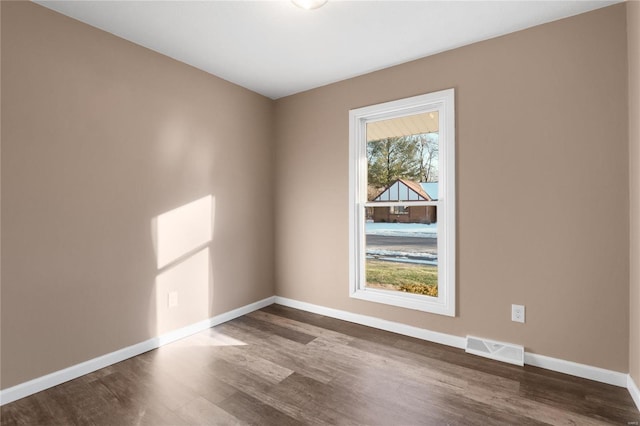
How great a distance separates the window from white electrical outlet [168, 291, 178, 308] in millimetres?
1707

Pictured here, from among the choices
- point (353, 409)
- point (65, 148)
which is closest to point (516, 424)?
point (353, 409)

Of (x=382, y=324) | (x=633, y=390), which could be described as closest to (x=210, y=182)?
(x=382, y=324)

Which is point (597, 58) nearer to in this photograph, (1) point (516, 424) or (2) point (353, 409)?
(1) point (516, 424)

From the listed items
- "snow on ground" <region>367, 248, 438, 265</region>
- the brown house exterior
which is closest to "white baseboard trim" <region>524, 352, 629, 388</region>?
"snow on ground" <region>367, 248, 438, 265</region>

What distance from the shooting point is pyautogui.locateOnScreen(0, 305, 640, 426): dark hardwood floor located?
1847mm

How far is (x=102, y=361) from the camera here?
2412 mm

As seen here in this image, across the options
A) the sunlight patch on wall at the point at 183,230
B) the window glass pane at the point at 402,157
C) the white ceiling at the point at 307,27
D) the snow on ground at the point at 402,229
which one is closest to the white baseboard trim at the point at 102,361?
the sunlight patch on wall at the point at 183,230

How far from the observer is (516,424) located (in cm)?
178

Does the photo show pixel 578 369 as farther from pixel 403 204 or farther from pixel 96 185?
pixel 96 185

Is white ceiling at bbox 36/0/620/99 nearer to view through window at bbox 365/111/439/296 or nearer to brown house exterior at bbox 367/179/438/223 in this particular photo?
view through window at bbox 365/111/439/296

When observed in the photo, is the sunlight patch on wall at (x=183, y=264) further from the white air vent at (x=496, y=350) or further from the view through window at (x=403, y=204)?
the white air vent at (x=496, y=350)

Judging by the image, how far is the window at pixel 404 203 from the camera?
9.29ft

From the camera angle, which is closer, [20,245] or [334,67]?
[20,245]

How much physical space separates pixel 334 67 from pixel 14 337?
3193 mm
